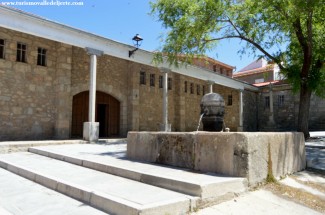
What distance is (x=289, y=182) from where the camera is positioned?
4.70 metres

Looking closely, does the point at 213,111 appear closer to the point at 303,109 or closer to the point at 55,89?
the point at 303,109

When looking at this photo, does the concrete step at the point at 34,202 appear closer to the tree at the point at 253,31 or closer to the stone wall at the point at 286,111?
the tree at the point at 253,31

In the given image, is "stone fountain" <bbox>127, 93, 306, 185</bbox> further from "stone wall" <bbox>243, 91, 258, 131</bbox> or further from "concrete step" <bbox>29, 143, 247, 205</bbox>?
"stone wall" <bbox>243, 91, 258, 131</bbox>

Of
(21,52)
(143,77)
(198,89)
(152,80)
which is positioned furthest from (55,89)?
(198,89)

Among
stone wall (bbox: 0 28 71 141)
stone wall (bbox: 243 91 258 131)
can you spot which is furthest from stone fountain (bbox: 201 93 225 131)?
stone wall (bbox: 243 91 258 131)

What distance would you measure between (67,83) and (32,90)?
1382 millimetres

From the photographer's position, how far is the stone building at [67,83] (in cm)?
984

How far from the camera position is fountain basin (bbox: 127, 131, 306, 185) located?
412 centimetres

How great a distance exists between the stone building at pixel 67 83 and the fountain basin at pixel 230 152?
5624 mm

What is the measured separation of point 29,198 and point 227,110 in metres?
18.7

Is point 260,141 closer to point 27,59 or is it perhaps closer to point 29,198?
point 29,198

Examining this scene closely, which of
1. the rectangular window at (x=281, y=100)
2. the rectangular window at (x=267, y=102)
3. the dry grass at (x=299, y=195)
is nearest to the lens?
the dry grass at (x=299, y=195)

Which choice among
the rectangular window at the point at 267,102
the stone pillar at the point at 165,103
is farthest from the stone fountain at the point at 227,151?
the rectangular window at the point at 267,102

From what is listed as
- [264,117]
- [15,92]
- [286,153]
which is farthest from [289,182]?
[264,117]
